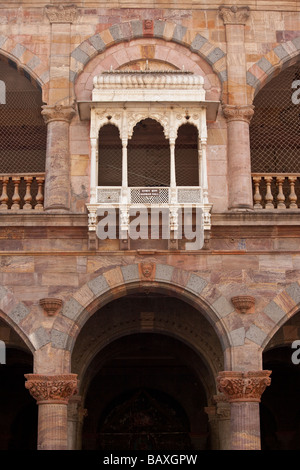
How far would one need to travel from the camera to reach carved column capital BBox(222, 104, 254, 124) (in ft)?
49.6

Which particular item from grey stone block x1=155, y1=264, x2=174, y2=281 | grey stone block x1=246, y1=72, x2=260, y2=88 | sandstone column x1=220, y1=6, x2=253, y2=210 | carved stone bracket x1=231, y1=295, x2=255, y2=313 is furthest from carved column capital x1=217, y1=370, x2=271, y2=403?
grey stone block x1=246, y1=72, x2=260, y2=88

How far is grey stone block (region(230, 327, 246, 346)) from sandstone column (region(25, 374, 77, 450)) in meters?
2.79

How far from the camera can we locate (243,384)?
13.6m

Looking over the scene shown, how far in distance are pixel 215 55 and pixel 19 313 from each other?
6.10 m

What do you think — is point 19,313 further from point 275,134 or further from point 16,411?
point 275,134

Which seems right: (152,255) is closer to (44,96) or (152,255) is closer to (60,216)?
(60,216)

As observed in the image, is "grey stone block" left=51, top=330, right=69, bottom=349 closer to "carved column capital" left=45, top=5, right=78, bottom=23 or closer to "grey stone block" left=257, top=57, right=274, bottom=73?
"carved column capital" left=45, top=5, right=78, bottom=23

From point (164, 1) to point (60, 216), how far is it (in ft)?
16.0

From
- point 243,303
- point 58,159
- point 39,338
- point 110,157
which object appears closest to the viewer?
point 39,338

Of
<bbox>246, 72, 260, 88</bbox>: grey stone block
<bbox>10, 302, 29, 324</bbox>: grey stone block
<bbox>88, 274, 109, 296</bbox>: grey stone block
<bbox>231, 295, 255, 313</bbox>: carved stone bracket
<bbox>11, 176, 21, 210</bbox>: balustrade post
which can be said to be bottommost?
<bbox>10, 302, 29, 324</bbox>: grey stone block

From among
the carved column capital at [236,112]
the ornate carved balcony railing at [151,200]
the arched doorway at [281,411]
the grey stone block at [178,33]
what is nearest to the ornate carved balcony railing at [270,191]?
the carved column capital at [236,112]

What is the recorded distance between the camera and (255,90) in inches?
609

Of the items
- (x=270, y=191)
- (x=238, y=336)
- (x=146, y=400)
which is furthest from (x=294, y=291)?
(x=146, y=400)
